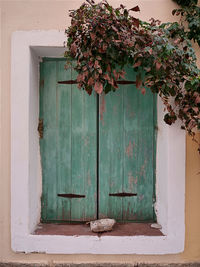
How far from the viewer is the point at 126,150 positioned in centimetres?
254

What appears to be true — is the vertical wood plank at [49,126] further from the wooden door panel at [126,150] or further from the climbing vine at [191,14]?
the climbing vine at [191,14]

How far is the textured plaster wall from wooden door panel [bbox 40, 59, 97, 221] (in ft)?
1.17

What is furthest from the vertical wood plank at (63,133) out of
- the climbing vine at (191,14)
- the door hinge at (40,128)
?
the climbing vine at (191,14)

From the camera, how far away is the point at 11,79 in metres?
2.30

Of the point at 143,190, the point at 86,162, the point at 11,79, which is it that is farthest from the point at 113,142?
the point at 11,79

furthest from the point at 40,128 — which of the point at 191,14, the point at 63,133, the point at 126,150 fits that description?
the point at 191,14

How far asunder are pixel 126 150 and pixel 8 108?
114cm

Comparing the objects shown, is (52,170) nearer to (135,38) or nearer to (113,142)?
(113,142)

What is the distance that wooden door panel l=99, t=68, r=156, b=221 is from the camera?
254cm

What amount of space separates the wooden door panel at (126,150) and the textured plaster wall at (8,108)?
15.4 inches

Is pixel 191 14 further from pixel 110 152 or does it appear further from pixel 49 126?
pixel 49 126

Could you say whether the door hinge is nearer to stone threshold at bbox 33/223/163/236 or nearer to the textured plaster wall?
the textured plaster wall

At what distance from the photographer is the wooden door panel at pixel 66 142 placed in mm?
2543

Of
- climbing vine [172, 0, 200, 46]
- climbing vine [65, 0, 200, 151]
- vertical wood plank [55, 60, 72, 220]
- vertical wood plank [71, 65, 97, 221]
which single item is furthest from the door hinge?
climbing vine [172, 0, 200, 46]
